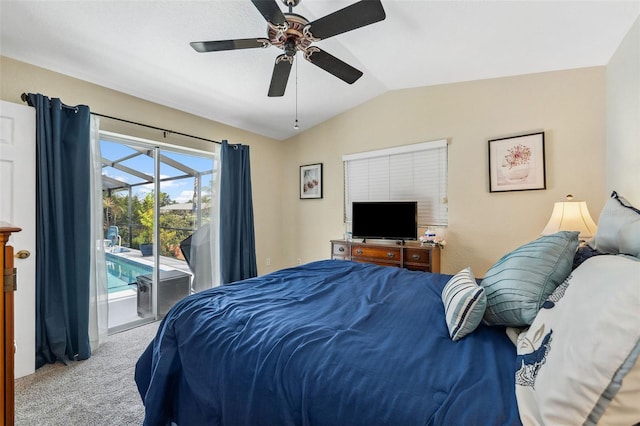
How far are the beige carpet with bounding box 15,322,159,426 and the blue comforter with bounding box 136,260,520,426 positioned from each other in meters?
0.49

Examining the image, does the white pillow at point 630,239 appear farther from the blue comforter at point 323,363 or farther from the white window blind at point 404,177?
the white window blind at point 404,177

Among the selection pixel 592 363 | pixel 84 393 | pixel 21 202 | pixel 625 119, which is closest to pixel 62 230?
pixel 21 202

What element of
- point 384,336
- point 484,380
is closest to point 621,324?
point 484,380

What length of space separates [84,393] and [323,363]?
1996 millimetres

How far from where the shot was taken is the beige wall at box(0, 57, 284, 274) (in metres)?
2.36

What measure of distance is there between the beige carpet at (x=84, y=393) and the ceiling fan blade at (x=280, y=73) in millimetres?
2398

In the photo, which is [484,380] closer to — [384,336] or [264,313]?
[384,336]

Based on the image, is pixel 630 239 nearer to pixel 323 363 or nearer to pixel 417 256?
pixel 323 363

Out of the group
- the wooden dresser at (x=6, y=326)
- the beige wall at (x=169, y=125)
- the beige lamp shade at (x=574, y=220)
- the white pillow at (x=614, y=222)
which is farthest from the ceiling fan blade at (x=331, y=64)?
the beige wall at (x=169, y=125)

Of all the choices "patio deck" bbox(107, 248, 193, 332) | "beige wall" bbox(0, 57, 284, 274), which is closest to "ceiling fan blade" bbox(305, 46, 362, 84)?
"beige wall" bbox(0, 57, 284, 274)

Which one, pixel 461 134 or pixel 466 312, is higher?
pixel 461 134

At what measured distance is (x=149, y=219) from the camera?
3.29 m

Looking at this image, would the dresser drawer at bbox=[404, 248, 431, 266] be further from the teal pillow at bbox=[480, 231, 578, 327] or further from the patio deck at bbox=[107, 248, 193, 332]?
the patio deck at bbox=[107, 248, 193, 332]

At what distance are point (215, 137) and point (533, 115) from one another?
12.1 ft
